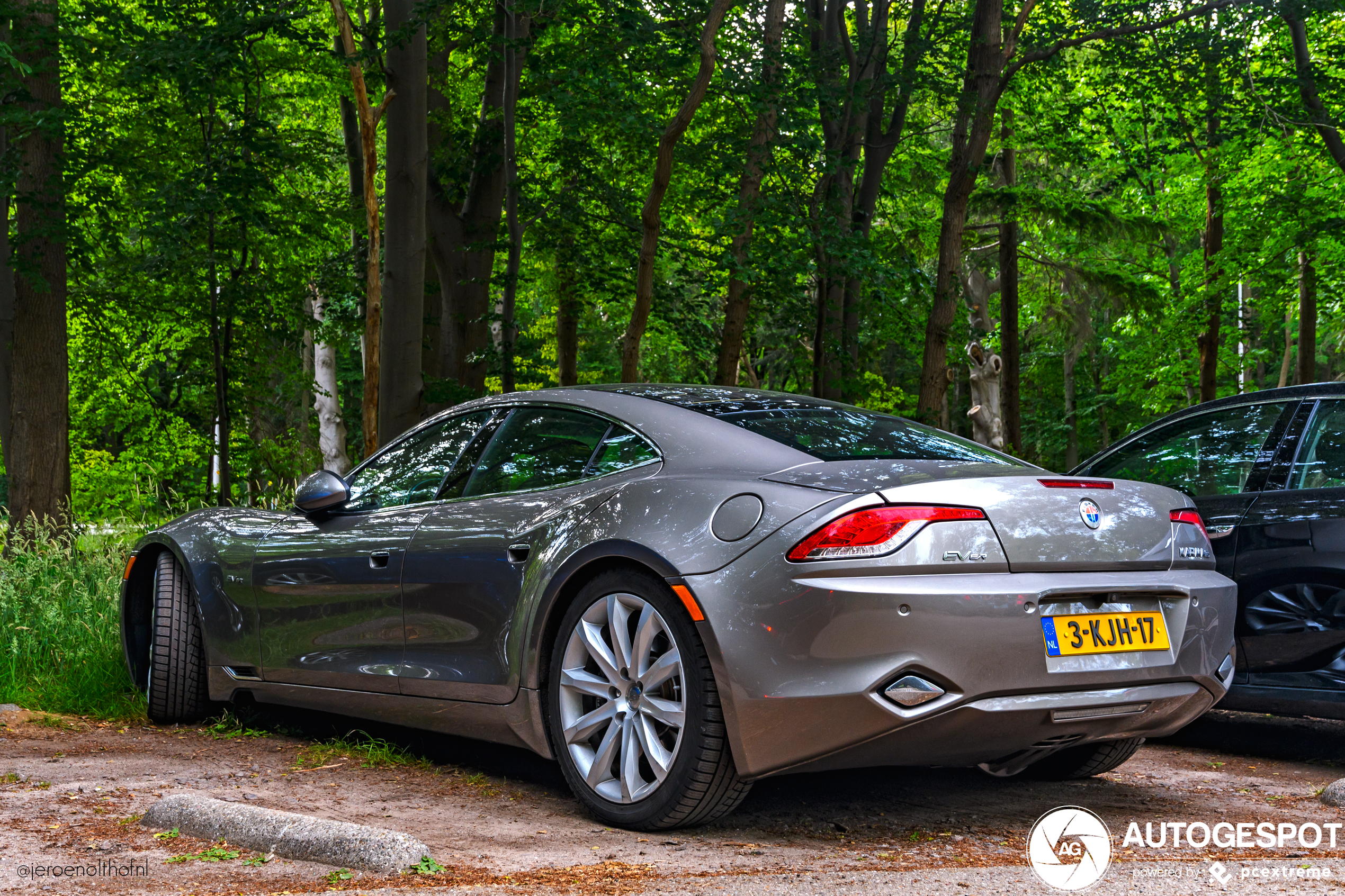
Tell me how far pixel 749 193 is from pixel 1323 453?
9.84 metres

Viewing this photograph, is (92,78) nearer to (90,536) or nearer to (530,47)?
(530,47)

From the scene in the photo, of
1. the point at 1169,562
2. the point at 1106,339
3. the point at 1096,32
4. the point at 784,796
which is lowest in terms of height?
the point at 784,796

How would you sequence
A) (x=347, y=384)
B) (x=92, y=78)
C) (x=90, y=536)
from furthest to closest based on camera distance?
(x=347, y=384)
(x=92, y=78)
(x=90, y=536)

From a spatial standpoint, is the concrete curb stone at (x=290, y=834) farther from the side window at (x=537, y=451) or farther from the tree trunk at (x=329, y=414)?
the tree trunk at (x=329, y=414)

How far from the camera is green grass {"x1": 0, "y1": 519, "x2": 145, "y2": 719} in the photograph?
6.30m

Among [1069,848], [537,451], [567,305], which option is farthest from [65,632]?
[567,305]

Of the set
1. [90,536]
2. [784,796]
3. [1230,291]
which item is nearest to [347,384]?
[1230,291]

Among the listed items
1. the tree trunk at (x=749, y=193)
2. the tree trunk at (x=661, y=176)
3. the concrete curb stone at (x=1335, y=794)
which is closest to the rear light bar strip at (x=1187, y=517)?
the concrete curb stone at (x=1335, y=794)

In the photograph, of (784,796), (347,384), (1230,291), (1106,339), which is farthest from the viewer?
(347,384)

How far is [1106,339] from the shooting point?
34.3 metres

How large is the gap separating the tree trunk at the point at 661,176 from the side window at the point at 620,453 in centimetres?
788

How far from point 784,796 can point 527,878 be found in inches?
56.6

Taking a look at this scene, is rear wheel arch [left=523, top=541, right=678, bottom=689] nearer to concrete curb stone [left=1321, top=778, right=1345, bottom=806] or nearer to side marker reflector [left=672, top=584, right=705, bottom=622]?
side marker reflector [left=672, top=584, right=705, bottom=622]

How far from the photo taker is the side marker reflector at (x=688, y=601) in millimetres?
3510
